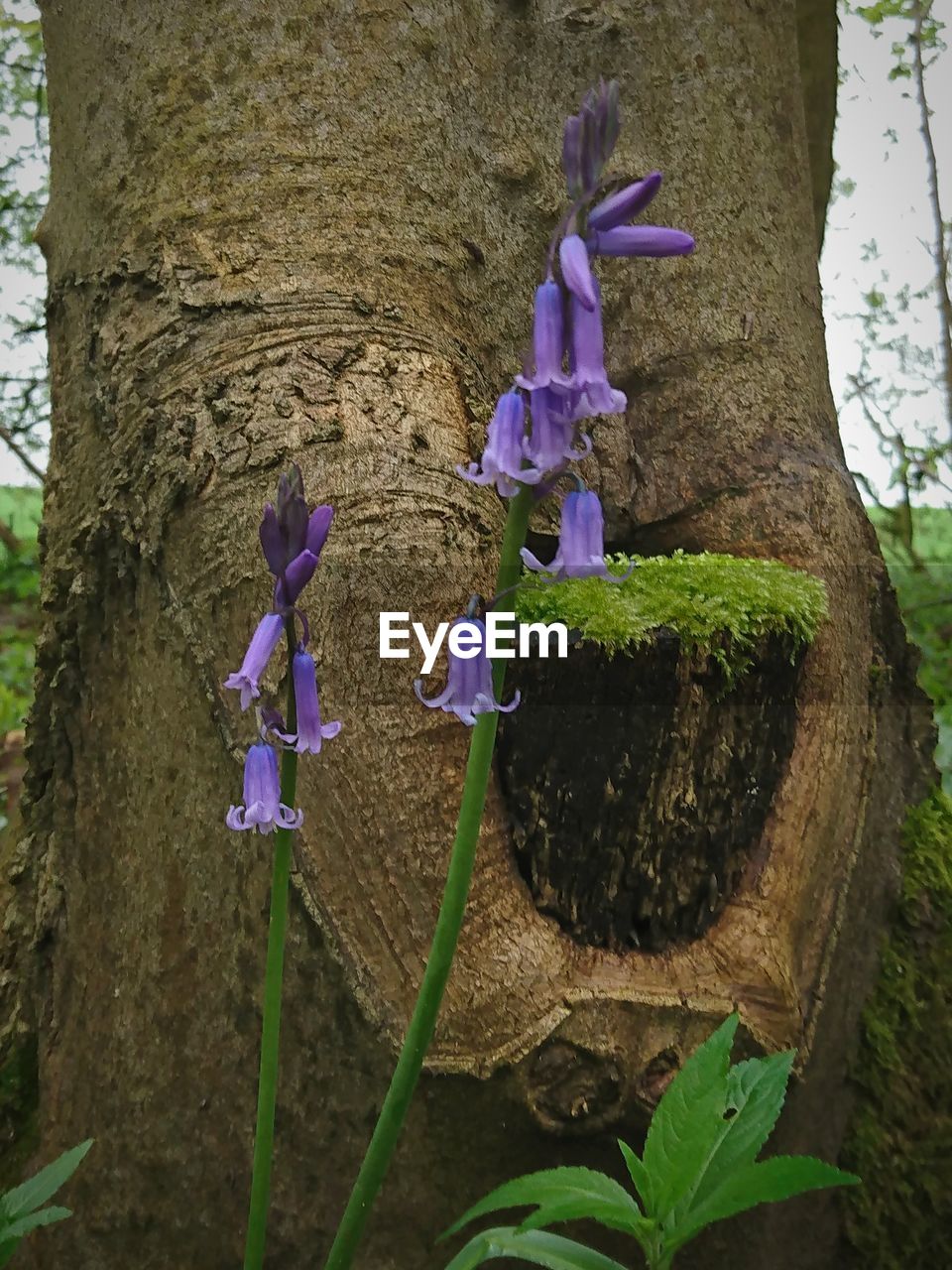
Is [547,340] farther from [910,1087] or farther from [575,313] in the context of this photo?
[910,1087]

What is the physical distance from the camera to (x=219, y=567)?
64.7 inches

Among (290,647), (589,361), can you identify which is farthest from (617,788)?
(589,361)

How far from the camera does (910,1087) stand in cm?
191

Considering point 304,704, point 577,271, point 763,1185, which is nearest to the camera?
point 577,271

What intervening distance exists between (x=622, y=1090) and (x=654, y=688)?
64 cm

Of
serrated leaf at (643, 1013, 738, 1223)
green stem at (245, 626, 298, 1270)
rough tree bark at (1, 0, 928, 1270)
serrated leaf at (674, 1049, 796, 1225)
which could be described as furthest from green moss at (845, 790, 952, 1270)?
green stem at (245, 626, 298, 1270)

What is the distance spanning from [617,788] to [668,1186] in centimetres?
67

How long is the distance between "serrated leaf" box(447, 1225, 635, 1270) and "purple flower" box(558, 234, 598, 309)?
968 millimetres

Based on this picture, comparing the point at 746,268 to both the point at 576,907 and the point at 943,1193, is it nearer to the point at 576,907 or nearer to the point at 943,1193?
the point at 576,907

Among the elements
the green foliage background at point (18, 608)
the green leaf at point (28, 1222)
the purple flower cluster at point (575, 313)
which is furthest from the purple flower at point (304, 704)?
the green foliage background at point (18, 608)

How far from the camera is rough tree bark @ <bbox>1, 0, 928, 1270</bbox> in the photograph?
1507mm

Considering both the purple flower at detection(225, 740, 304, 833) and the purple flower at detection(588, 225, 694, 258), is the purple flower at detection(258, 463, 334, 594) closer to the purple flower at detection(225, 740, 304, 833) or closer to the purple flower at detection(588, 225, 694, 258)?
the purple flower at detection(225, 740, 304, 833)

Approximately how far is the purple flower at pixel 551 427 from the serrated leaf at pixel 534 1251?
0.83 meters

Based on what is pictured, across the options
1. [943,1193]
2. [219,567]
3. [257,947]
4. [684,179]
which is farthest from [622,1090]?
[684,179]
